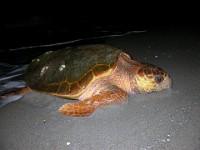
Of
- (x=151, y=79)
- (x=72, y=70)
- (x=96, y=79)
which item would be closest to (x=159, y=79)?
(x=151, y=79)

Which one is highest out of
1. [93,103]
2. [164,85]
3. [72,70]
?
[72,70]

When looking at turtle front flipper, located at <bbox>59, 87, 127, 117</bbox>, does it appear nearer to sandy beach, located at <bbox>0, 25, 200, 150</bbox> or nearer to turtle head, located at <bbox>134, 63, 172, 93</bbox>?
sandy beach, located at <bbox>0, 25, 200, 150</bbox>

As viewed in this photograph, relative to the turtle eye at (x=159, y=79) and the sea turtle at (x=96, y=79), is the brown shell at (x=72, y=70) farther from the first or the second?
the turtle eye at (x=159, y=79)

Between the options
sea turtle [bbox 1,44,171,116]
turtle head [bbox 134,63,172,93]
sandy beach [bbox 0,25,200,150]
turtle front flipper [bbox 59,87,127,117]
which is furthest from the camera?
turtle head [bbox 134,63,172,93]

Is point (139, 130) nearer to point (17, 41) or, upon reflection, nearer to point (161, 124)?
point (161, 124)

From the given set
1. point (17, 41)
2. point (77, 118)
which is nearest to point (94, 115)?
point (77, 118)

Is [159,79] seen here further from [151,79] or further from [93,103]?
[93,103]

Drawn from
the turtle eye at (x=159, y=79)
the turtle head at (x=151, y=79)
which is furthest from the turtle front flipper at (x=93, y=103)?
the turtle eye at (x=159, y=79)

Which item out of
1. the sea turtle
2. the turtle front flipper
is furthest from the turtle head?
the turtle front flipper
